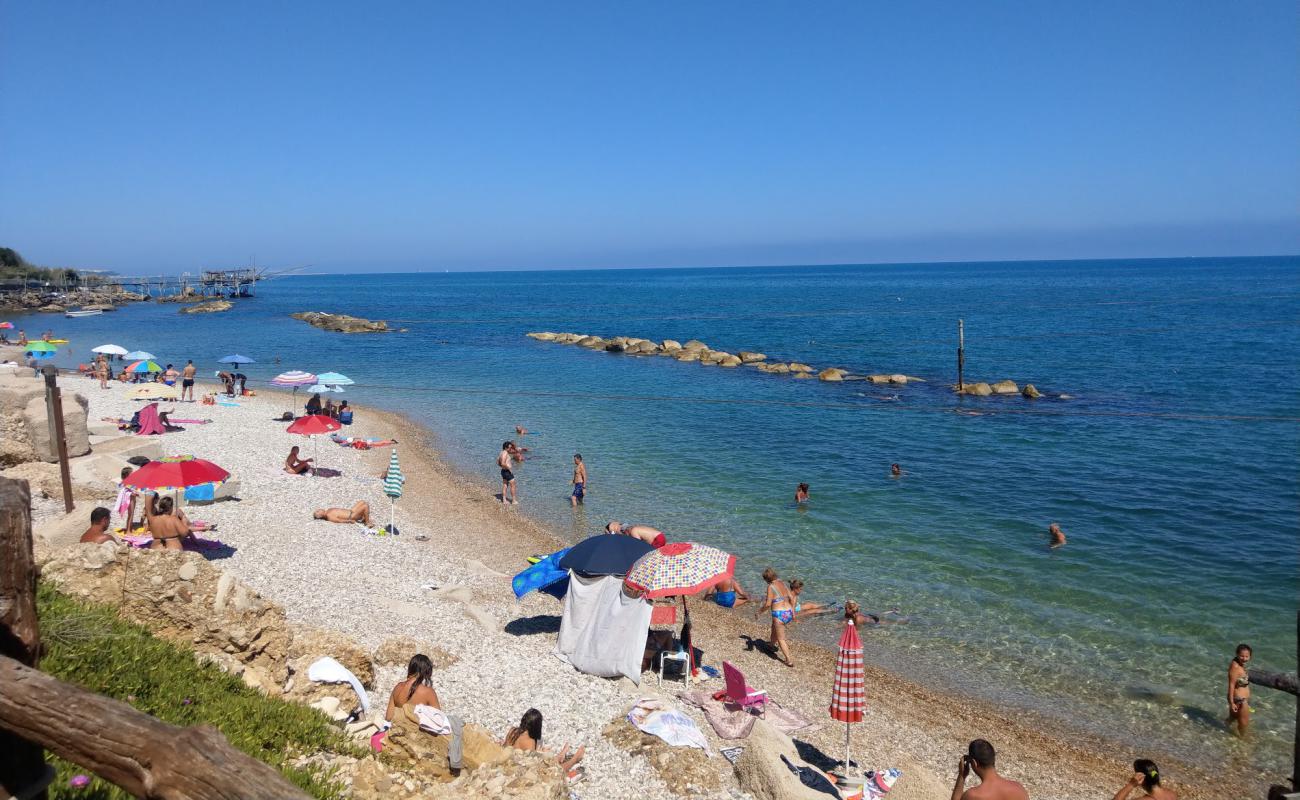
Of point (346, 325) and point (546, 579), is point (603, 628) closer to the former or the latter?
point (546, 579)

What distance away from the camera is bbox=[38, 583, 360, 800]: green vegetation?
6227 millimetres

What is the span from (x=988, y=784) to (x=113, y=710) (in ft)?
23.5

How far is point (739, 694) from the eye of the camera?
1109 cm

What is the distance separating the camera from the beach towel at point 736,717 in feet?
34.4

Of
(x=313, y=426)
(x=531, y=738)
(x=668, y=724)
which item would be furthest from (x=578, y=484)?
(x=531, y=738)

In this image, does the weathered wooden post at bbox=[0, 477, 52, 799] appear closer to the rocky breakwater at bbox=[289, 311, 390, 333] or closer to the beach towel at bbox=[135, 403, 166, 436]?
the beach towel at bbox=[135, 403, 166, 436]

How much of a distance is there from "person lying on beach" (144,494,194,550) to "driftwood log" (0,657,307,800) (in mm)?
11789

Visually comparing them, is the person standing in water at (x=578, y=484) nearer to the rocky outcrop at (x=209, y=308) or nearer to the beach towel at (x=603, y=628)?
the beach towel at (x=603, y=628)

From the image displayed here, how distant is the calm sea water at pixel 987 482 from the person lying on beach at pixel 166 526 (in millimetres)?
8883

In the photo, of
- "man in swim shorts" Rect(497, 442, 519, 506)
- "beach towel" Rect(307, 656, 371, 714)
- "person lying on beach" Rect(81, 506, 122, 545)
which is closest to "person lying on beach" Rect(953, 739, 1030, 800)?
"beach towel" Rect(307, 656, 371, 714)

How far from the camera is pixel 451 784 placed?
259 inches

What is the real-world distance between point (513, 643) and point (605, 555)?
223cm

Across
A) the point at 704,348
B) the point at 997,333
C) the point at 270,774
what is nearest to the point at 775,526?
the point at 270,774

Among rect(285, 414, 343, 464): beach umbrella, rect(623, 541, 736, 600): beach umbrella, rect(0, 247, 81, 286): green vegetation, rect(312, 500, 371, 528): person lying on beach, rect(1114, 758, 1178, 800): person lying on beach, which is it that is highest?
rect(0, 247, 81, 286): green vegetation
